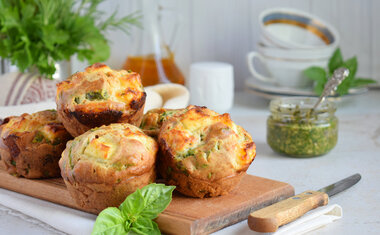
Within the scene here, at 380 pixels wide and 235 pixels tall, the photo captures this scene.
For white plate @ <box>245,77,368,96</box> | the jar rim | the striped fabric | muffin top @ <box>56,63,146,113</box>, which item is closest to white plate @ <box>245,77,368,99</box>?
white plate @ <box>245,77,368,96</box>

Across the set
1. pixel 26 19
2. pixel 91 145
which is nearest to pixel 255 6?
pixel 26 19

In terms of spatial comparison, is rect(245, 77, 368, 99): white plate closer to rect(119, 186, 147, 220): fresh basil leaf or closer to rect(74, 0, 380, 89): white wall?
rect(74, 0, 380, 89): white wall

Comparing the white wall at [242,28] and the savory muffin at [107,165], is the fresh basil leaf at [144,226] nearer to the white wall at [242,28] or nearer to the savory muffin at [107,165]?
the savory muffin at [107,165]

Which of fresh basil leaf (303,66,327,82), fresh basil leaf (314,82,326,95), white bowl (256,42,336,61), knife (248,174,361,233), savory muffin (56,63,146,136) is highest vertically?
savory muffin (56,63,146,136)

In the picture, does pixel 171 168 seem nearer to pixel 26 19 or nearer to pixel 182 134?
pixel 182 134

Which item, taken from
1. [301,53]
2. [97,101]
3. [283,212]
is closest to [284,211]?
[283,212]

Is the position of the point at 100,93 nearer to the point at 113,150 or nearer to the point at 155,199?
the point at 113,150

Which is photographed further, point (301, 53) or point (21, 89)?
point (301, 53)
